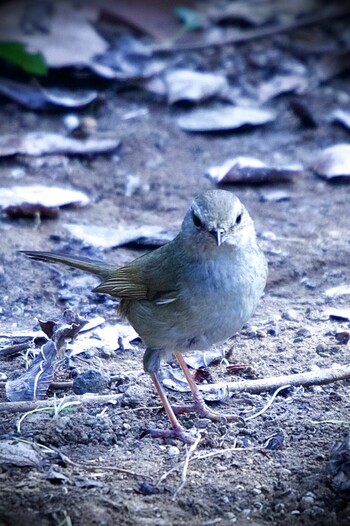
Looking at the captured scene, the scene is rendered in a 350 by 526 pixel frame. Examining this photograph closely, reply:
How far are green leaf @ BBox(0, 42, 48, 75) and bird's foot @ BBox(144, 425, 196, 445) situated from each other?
4.72 metres

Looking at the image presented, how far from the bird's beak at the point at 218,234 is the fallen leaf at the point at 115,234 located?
6.03 feet

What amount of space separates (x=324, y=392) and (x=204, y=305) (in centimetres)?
85

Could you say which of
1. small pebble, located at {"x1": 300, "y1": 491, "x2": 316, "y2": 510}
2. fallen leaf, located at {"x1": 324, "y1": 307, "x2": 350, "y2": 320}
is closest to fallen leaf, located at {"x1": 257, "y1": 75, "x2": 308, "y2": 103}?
fallen leaf, located at {"x1": 324, "y1": 307, "x2": 350, "y2": 320}

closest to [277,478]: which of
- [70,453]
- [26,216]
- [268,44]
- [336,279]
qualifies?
[70,453]

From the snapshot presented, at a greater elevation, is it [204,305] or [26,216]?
[204,305]

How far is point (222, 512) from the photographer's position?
4180 mm

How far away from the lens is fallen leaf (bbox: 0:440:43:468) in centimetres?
438

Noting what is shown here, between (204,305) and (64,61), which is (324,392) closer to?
(204,305)

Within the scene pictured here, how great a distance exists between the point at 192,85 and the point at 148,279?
14.0 feet

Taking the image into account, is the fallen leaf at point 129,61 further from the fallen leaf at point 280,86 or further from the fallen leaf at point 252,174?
the fallen leaf at point 252,174

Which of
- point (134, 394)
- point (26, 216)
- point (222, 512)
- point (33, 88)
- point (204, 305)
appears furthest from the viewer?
point (33, 88)

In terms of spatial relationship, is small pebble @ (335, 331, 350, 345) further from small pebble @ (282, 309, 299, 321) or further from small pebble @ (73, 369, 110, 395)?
small pebble @ (73, 369, 110, 395)

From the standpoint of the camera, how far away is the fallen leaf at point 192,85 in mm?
9008

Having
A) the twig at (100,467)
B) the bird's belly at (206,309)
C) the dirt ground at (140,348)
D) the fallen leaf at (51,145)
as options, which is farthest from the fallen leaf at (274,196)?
the twig at (100,467)
